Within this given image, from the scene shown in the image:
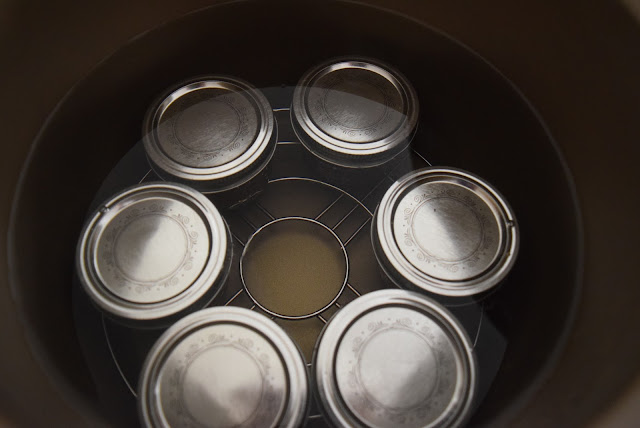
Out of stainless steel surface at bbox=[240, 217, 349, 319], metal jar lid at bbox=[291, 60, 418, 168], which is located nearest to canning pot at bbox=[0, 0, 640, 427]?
metal jar lid at bbox=[291, 60, 418, 168]

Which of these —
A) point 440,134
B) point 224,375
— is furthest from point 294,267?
point 440,134

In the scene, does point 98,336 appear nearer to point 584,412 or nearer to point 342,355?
point 342,355

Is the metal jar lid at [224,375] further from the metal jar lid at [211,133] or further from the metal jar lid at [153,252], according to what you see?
the metal jar lid at [211,133]

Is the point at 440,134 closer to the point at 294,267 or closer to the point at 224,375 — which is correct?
the point at 294,267

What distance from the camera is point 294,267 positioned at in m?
0.87

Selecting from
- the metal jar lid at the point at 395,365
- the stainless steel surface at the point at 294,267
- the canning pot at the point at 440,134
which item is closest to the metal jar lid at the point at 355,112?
the canning pot at the point at 440,134

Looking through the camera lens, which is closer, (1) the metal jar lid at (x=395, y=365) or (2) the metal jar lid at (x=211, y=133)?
(1) the metal jar lid at (x=395, y=365)

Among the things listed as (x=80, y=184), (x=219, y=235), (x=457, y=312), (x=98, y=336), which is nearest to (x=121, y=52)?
(x=80, y=184)

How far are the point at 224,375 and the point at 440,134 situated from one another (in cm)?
64

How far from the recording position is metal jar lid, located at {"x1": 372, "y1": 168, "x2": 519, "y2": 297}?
29.5 inches

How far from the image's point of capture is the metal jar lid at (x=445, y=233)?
2.46 ft

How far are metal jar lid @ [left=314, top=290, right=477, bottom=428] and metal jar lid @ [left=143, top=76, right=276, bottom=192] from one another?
1.09 feet

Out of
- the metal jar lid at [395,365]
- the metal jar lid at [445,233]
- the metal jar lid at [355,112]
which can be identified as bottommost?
the metal jar lid at [395,365]

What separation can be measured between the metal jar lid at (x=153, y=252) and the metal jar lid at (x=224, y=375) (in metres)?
0.06
